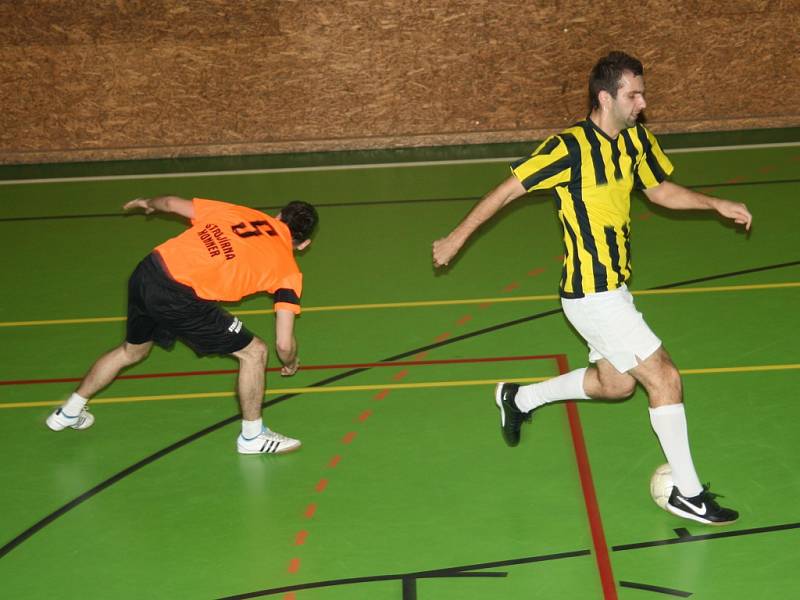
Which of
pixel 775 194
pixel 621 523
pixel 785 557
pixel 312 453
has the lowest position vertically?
pixel 785 557

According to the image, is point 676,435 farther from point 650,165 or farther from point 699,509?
point 650,165

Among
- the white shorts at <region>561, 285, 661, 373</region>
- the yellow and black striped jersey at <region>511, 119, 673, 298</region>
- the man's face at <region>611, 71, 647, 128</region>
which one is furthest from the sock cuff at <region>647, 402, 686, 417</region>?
the man's face at <region>611, 71, 647, 128</region>

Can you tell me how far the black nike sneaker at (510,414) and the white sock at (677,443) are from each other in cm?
103

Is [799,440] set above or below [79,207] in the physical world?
below

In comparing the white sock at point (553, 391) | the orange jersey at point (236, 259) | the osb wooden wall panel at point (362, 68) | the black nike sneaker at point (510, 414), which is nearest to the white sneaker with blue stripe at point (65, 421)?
the orange jersey at point (236, 259)

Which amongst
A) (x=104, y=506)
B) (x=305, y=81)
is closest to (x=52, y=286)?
(x=104, y=506)

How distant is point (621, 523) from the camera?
5223 millimetres

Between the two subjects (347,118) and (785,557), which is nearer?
(785,557)

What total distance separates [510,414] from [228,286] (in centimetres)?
174

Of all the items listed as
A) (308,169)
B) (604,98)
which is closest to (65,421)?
(604,98)

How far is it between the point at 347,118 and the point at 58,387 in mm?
6935

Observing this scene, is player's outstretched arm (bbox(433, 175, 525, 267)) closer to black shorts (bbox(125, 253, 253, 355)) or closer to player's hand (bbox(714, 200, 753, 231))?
player's hand (bbox(714, 200, 753, 231))

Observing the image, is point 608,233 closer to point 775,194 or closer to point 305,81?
point 775,194

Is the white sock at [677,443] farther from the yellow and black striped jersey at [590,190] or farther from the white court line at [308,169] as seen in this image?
the white court line at [308,169]
